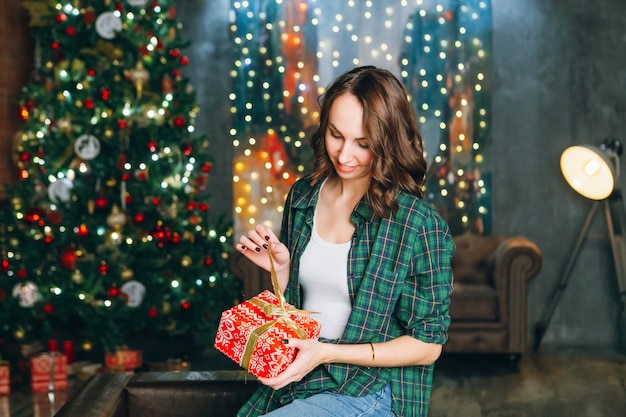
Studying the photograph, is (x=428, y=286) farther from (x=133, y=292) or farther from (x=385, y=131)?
(x=133, y=292)

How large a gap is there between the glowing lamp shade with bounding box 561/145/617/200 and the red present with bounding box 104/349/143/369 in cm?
308

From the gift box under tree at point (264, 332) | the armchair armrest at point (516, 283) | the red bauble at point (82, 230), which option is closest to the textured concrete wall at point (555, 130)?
the armchair armrest at point (516, 283)

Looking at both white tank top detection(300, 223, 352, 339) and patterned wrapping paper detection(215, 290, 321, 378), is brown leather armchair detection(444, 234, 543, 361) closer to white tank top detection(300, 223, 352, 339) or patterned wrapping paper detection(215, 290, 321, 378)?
white tank top detection(300, 223, 352, 339)

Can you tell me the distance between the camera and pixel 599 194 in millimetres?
5418

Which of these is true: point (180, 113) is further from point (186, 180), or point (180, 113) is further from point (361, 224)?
point (361, 224)

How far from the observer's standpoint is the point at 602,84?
634 cm

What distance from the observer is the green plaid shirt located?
177cm

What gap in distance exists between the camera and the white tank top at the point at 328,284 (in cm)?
182

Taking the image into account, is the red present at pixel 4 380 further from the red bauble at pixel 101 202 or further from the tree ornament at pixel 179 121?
the tree ornament at pixel 179 121

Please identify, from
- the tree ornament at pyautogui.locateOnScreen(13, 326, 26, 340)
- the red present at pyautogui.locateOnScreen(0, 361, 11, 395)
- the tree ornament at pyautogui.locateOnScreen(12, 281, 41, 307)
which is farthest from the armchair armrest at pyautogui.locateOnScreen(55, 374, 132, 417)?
the tree ornament at pyautogui.locateOnScreen(13, 326, 26, 340)

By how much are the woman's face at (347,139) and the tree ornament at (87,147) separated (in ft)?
11.5

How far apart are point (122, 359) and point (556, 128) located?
12.0 ft

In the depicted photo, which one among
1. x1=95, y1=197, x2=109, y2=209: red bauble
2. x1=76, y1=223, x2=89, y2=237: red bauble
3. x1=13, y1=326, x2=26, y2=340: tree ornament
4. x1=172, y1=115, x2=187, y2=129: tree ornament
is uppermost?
x1=172, y1=115, x2=187, y2=129: tree ornament

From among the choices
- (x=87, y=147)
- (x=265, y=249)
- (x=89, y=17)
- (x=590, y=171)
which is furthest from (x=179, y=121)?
(x=265, y=249)
